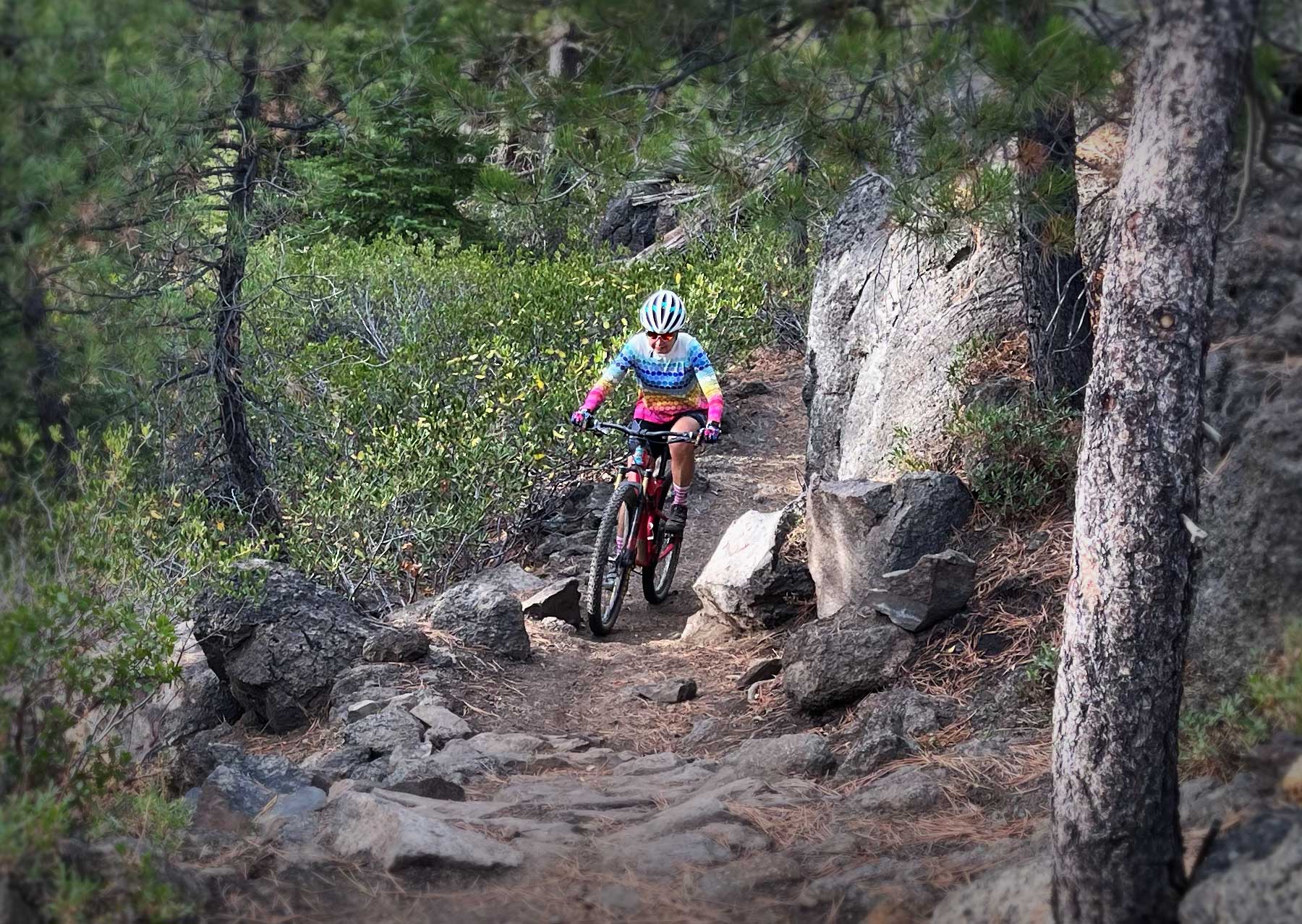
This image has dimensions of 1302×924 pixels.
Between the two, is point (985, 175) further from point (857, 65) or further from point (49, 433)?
point (49, 433)

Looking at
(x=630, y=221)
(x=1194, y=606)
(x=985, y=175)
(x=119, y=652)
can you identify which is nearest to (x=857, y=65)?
(x=985, y=175)

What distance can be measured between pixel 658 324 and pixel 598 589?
72.1 inches

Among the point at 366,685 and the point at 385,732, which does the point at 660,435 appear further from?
the point at 385,732

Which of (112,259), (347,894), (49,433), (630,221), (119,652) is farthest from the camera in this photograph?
(630,221)

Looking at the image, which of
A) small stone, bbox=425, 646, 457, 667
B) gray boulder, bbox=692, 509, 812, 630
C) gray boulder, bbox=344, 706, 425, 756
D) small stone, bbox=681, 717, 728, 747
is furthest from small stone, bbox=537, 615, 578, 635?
gray boulder, bbox=344, 706, 425, 756

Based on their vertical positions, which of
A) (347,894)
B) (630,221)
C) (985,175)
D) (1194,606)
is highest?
(630,221)

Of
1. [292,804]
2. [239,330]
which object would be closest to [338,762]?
[292,804]

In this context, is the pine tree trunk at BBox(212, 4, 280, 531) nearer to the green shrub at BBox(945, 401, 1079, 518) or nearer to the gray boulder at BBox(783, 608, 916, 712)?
the gray boulder at BBox(783, 608, 916, 712)

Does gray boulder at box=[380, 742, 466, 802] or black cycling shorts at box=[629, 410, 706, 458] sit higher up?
black cycling shorts at box=[629, 410, 706, 458]

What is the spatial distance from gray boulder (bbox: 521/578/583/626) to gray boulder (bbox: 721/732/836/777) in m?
2.99

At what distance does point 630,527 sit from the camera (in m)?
8.66

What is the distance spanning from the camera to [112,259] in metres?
6.31

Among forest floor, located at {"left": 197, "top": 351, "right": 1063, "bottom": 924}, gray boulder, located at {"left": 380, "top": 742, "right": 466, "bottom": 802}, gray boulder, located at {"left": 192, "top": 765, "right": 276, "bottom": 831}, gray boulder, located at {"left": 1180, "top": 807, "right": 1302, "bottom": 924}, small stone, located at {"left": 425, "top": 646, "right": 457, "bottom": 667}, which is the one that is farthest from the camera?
small stone, located at {"left": 425, "top": 646, "right": 457, "bottom": 667}

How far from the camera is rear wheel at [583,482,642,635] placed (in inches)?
334
